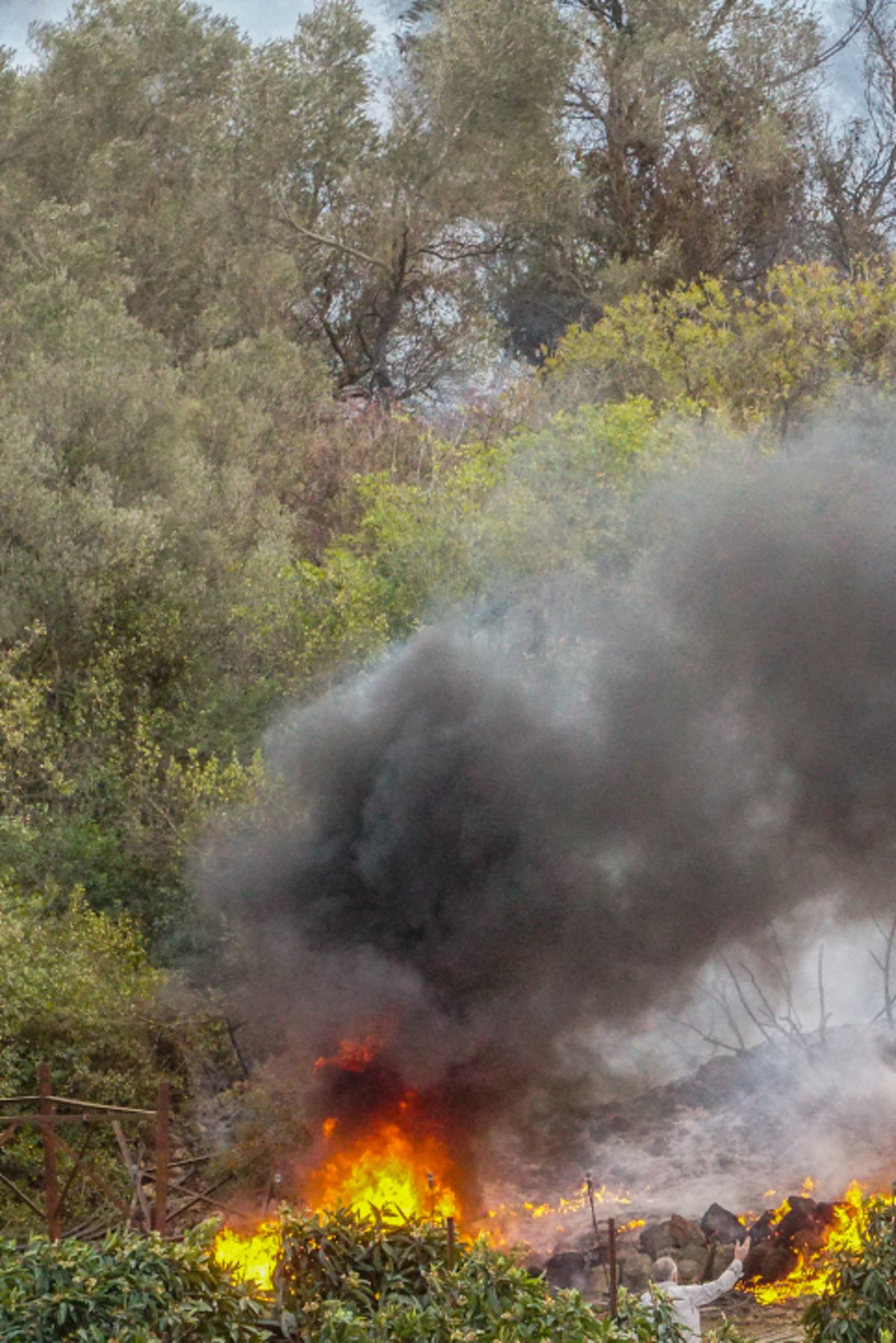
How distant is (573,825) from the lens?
20.5 m

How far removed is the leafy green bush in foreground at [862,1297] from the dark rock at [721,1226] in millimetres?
6659

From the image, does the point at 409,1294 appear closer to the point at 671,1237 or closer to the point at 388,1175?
the point at 388,1175

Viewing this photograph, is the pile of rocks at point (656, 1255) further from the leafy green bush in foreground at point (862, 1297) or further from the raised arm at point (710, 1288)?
the leafy green bush in foreground at point (862, 1297)

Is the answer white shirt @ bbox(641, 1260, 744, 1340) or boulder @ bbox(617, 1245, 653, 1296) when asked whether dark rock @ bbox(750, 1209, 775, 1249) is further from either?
white shirt @ bbox(641, 1260, 744, 1340)

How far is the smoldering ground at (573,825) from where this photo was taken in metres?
19.8

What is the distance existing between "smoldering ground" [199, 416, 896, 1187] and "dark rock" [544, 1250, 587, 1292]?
183cm

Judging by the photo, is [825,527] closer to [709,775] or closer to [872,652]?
[872,652]

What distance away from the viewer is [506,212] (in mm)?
47594

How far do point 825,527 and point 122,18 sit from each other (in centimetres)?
2817

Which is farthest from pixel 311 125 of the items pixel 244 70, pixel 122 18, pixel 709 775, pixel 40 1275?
pixel 40 1275

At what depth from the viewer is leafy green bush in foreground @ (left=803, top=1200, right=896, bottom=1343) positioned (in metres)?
11.8

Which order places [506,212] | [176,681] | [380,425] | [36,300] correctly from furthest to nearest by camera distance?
1. [506,212]
2. [380,425]
3. [36,300]
4. [176,681]

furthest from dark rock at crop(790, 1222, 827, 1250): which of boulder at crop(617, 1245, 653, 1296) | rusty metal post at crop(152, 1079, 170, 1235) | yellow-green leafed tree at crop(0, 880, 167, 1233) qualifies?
yellow-green leafed tree at crop(0, 880, 167, 1233)

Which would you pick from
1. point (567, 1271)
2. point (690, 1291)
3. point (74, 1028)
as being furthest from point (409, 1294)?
point (74, 1028)
